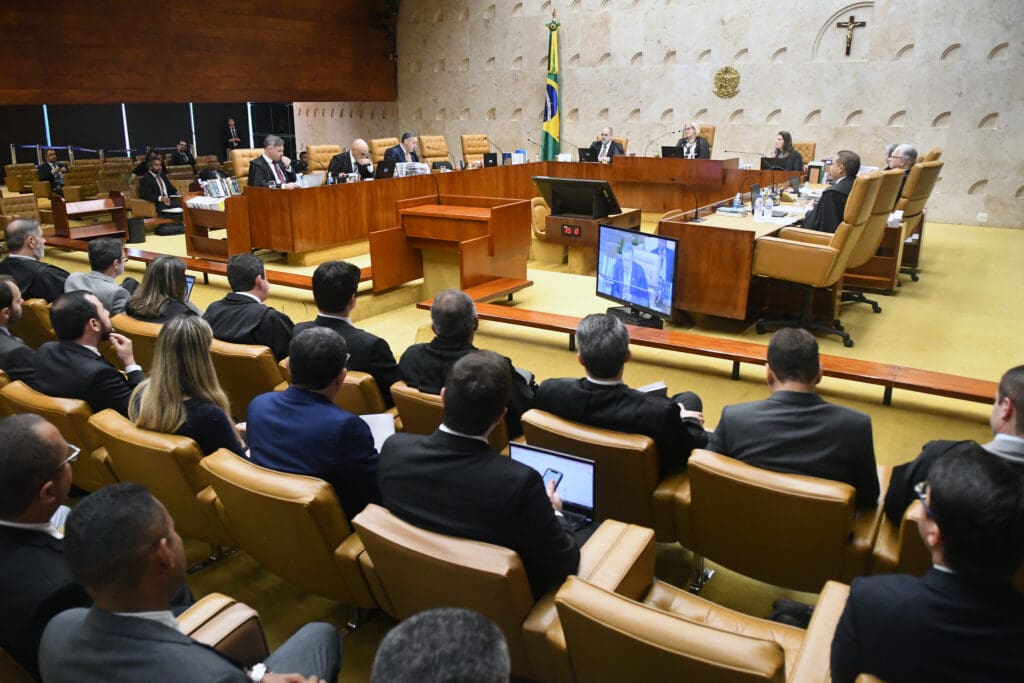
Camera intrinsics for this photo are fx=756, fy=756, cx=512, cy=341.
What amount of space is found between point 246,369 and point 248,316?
402 millimetres

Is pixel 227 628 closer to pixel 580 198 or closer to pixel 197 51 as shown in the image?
pixel 580 198

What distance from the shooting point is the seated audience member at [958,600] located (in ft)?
4.18

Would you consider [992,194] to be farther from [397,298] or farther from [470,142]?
[397,298]

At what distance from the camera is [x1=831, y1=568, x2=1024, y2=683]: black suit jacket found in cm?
127

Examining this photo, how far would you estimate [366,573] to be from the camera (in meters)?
2.03

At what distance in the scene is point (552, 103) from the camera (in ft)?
42.2

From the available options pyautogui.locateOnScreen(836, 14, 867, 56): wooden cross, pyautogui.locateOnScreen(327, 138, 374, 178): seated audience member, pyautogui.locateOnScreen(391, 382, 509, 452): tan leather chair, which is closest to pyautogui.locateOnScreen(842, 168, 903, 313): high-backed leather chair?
pyautogui.locateOnScreen(391, 382, 509, 452): tan leather chair

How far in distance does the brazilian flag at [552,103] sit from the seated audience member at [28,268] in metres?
9.20

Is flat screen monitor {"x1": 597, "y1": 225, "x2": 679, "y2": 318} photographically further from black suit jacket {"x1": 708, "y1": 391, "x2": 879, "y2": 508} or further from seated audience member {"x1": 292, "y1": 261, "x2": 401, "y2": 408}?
black suit jacket {"x1": 708, "y1": 391, "x2": 879, "y2": 508}

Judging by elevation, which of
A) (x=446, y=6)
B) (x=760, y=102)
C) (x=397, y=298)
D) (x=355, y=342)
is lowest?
(x=397, y=298)

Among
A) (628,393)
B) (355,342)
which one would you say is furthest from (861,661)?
(355,342)

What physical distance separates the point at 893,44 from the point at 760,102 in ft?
6.12

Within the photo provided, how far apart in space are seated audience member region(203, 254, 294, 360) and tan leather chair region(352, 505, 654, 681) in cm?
200

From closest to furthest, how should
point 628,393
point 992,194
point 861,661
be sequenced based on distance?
1. point 861,661
2. point 628,393
3. point 992,194
